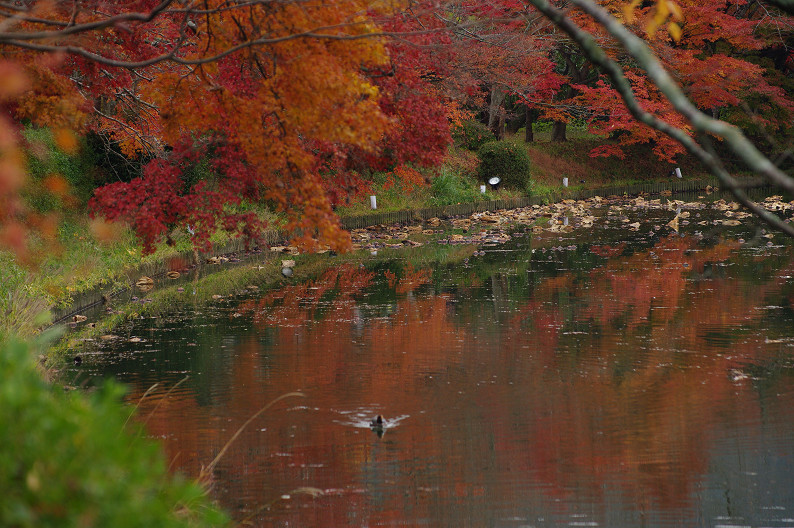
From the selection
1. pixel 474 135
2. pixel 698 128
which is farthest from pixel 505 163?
pixel 698 128

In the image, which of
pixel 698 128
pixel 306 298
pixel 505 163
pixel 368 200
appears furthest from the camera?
pixel 505 163

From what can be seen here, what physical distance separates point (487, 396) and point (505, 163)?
2289 centimetres

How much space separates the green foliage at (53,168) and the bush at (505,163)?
14.5m

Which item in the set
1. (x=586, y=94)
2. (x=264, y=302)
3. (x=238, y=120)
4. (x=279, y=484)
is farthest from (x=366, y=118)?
(x=586, y=94)

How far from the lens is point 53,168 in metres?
20.0

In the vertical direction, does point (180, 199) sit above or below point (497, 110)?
below

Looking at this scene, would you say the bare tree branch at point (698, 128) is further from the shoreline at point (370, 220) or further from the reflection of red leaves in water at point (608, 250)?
the reflection of red leaves in water at point (608, 250)

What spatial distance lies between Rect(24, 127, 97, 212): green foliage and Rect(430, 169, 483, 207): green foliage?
1120 centimetres

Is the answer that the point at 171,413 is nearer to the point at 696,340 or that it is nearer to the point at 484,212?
the point at 696,340

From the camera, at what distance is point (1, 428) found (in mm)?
2660

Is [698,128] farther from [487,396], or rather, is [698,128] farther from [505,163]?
[505,163]

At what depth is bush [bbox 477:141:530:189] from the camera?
31375mm

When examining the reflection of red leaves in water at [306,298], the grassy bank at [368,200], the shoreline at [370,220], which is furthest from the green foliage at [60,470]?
the reflection of red leaves in water at [306,298]

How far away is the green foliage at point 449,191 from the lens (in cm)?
2900
